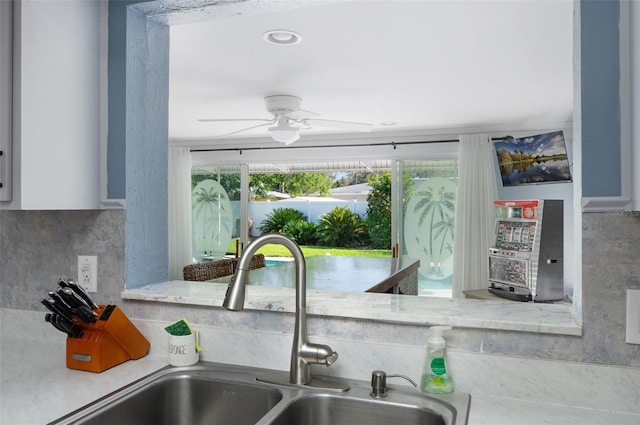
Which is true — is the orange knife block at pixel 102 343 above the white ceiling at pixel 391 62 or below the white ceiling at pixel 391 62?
below

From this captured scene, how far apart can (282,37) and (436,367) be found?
7.16 feet

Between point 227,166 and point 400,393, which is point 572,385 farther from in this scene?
point 227,166

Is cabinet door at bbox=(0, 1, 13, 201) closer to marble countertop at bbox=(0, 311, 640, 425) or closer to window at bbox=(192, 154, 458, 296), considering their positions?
marble countertop at bbox=(0, 311, 640, 425)

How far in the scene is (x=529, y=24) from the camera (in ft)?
8.25

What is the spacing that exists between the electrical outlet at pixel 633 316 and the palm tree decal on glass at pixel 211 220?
6.04m

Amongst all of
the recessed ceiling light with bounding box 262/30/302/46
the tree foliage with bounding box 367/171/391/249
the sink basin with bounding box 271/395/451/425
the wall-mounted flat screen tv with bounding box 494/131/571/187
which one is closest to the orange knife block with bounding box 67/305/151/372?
the sink basin with bounding box 271/395/451/425

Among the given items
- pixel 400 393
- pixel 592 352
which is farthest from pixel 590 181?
pixel 400 393

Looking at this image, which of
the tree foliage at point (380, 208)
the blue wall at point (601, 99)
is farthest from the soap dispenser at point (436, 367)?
the tree foliage at point (380, 208)

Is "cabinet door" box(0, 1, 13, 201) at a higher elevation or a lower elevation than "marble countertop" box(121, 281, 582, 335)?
higher

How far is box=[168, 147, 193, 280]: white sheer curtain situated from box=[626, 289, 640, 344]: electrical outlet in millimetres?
6207

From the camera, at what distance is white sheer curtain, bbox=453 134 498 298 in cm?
541

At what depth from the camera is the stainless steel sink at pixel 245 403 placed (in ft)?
3.46

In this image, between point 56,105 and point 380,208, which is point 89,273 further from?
point 380,208

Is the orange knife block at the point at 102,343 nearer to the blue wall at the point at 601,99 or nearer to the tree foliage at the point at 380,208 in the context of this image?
the blue wall at the point at 601,99
